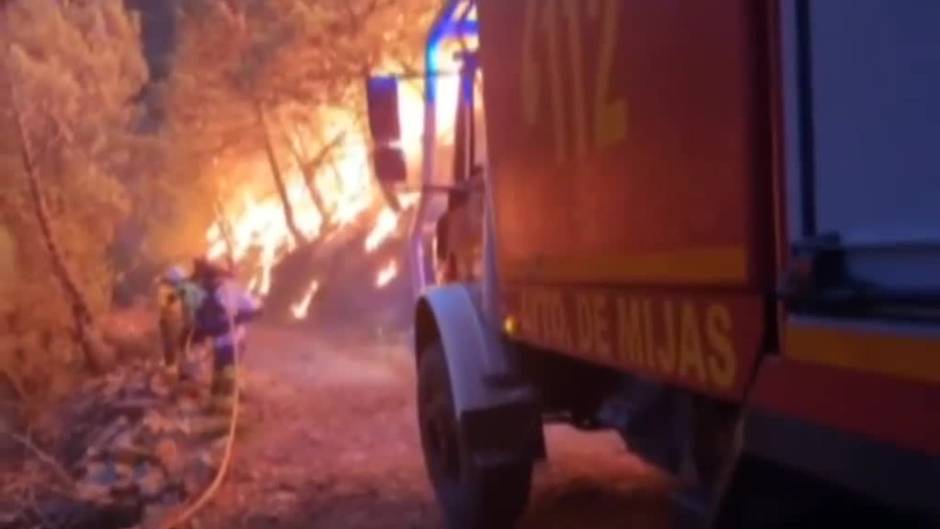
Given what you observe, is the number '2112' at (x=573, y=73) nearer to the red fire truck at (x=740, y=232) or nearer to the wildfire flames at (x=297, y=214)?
the red fire truck at (x=740, y=232)

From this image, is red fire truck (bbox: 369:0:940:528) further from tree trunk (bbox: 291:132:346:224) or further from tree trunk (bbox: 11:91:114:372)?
tree trunk (bbox: 291:132:346:224)

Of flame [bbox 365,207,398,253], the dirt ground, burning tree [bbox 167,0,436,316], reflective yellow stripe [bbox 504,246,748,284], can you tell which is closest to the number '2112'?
reflective yellow stripe [bbox 504,246,748,284]

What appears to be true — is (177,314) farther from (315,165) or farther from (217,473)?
(315,165)

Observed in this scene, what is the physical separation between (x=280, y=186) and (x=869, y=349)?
3196 centimetres

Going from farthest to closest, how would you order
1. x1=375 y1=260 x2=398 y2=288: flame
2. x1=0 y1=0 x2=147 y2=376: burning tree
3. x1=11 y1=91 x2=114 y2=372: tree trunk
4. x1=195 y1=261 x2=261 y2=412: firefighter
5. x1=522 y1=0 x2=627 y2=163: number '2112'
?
x1=375 y1=260 x2=398 y2=288: flame, x1=11 y1=91 x2=114 y2=372: tree trunk, x1=0 y1=0 x2=147 y2=376: burning tree, x1=195 y1=261 x2=261 y2=412: firefighter, x1=522 y1=0 x2=627 y2=163: number '2112'

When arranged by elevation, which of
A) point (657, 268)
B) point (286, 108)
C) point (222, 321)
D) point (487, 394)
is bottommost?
point (222, 321)

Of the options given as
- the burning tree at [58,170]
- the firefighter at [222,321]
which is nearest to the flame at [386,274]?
the burning tree at [58,170]

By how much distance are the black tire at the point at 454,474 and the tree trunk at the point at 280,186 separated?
80.1 feet

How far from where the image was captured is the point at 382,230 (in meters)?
30.2

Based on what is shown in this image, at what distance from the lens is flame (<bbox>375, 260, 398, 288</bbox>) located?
91.6 feet

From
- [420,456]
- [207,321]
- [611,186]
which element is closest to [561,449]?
[420,456]

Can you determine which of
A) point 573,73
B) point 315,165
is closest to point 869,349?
point 573,73

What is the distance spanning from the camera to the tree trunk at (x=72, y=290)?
22297 millimetres

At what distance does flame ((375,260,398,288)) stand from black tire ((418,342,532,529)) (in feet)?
66.0
